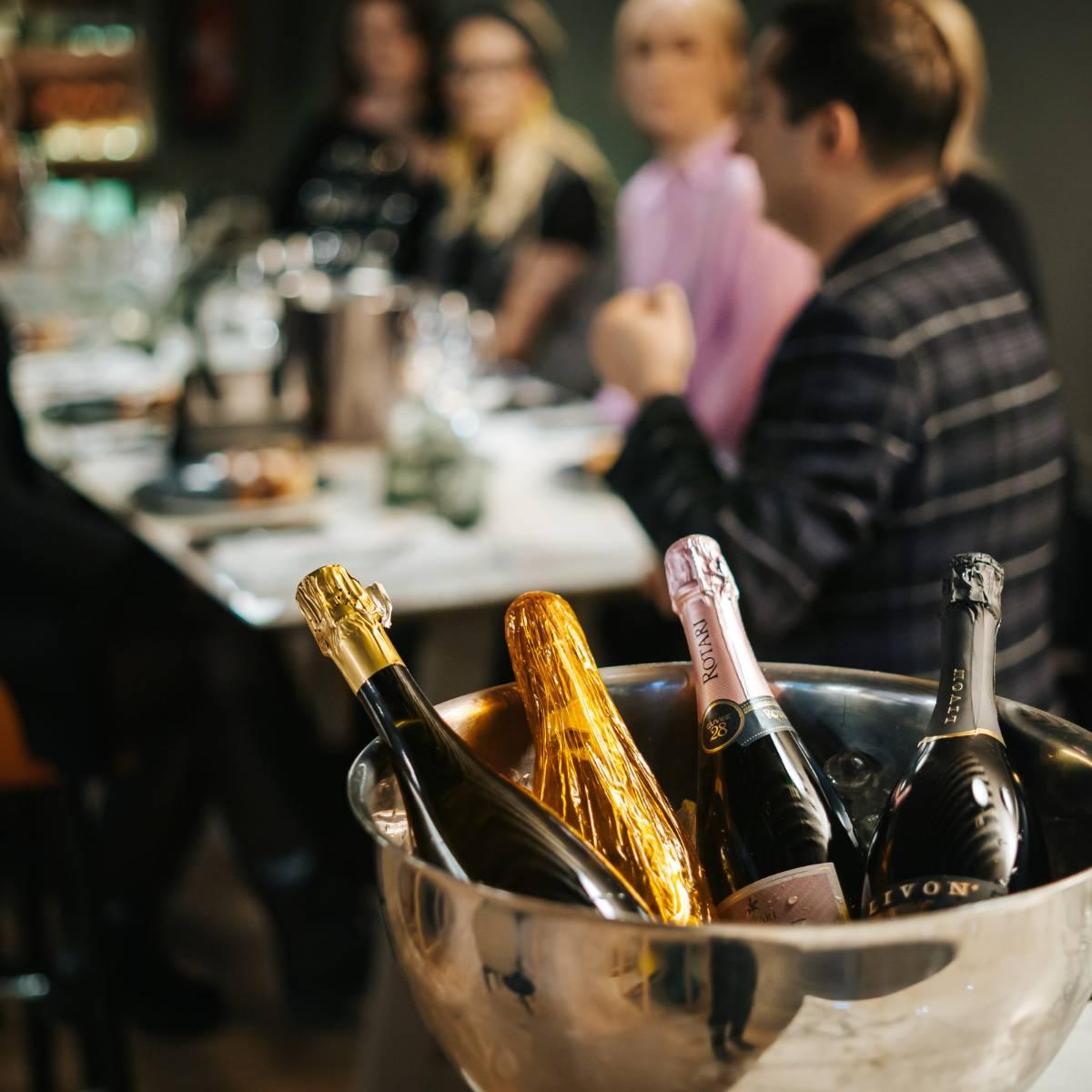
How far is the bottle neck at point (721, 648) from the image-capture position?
0.56 m

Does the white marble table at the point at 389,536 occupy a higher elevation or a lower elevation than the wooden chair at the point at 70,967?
higher

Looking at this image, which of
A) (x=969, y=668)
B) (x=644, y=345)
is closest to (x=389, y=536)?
(x=644, y=345)

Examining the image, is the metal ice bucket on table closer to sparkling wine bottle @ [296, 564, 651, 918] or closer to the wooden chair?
sparkling wine bottle @ [296, 564, 651, 918]

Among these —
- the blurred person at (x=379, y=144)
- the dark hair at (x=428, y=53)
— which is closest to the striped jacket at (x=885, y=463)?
the blurred person at (x=379, y=144)

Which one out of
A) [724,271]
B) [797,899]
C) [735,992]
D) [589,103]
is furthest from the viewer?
[589,103]

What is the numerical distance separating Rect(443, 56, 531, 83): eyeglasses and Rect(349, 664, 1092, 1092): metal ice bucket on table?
350cm

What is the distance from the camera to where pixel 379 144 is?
16.1ft

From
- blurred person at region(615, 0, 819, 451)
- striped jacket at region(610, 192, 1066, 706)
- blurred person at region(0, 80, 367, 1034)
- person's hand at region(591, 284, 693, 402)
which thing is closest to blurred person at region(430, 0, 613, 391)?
blurred person at region(615, 0, 819, 451)

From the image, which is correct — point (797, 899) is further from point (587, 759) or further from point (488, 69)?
point (488, 69)

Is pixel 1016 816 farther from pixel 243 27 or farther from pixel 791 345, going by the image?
pixel 243 27

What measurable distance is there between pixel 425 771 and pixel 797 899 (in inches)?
5.7

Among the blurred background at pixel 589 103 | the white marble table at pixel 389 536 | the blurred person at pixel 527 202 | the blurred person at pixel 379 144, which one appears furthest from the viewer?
the blurred person at pixel 379 144

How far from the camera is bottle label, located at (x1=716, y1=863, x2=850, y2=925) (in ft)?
1.73

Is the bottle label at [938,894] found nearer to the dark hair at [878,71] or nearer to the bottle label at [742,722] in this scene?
the bottle label at [742,722]
